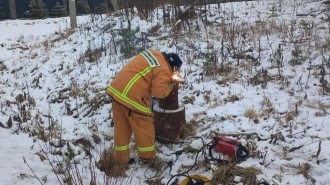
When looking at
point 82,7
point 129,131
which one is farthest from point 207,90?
point 82,7

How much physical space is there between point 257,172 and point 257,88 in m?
2.12

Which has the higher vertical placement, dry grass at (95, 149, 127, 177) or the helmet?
the helmet

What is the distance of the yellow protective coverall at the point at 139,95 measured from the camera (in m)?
4.16

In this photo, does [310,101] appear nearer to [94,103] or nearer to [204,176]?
[204,176]

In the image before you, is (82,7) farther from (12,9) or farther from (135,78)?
(135,78)

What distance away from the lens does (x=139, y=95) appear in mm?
4191

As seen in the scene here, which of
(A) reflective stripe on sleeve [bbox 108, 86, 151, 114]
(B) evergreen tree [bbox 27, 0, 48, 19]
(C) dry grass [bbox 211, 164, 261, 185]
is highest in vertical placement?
(B) evergreen tree [bbox 27, 0, 48, 19]

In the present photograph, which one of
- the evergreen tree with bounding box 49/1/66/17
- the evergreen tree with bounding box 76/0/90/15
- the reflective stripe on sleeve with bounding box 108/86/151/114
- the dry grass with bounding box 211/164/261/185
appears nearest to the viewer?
the dry grass with bounding box 211/164/261/185

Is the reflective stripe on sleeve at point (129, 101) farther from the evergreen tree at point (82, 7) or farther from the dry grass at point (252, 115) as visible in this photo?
the evergreen tree at point (82, 7)

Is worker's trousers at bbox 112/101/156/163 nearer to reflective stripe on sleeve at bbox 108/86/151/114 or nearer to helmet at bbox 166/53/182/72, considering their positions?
reflective stripe on sleeve at bbox 108/86/151/114

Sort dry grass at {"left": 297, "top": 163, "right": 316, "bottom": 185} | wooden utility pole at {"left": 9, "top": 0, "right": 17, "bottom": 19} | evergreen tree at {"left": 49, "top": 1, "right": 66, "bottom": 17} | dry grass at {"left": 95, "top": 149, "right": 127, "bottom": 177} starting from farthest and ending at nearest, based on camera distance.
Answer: evergreen tree at {"left": 49, "top": 1, "right": 66, "bottom": 17}, wooden utility pole at {"left": 9, "top": 0, "right": 17, "bottom": 19}, dry grass at {"left": 95, "top": 149, "right": 127, "bottom": 177}, dry grass at {"left": 297, "top": 163, "right": 316, "bottom": 185}

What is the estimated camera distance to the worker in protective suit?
4.16 m

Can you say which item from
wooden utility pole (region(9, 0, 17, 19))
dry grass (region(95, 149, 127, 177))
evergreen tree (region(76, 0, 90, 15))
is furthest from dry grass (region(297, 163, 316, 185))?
wooden utility pole (region(9, 0, 17, 19))

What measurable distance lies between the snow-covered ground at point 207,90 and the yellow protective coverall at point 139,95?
1.10ft
